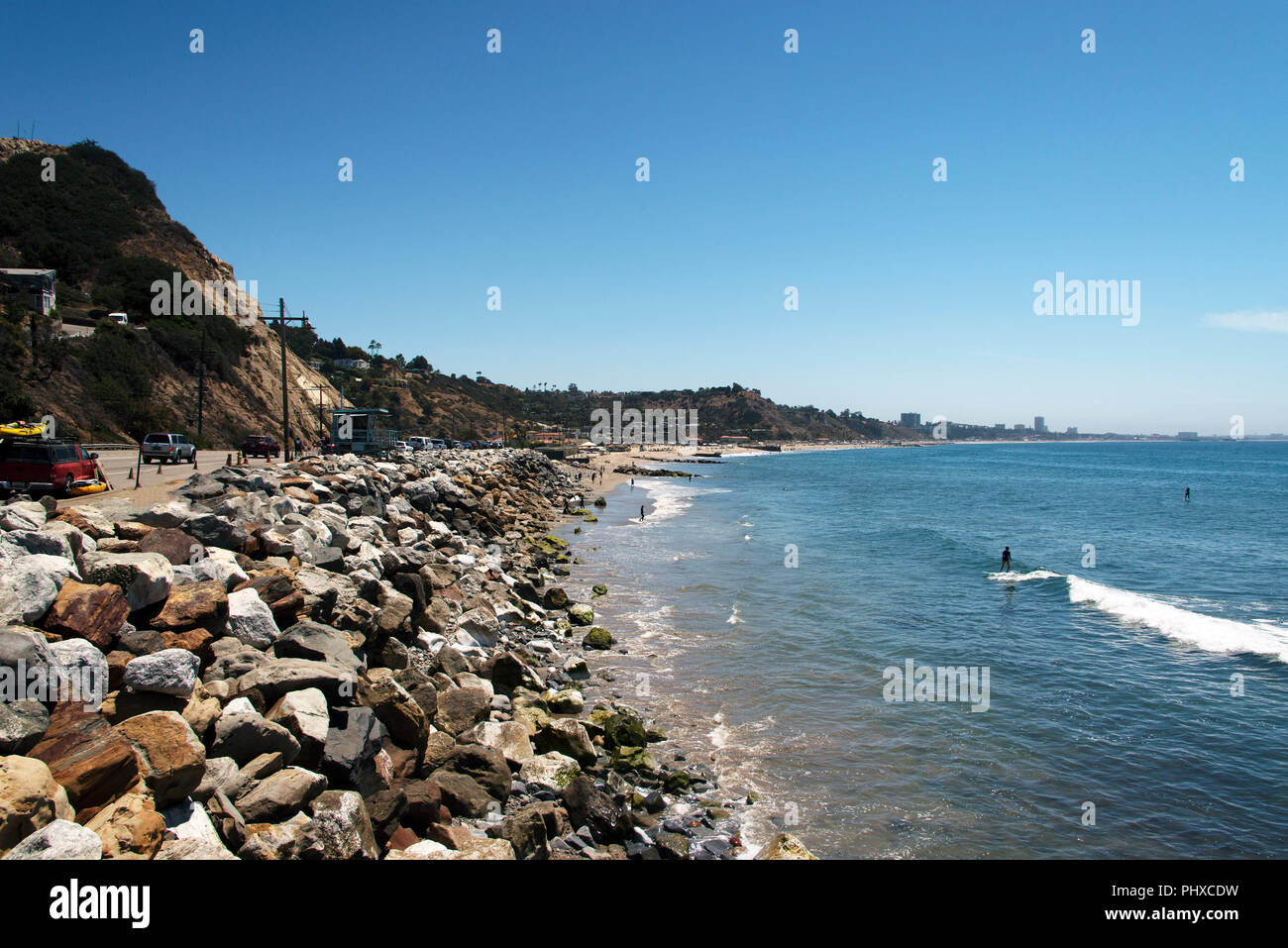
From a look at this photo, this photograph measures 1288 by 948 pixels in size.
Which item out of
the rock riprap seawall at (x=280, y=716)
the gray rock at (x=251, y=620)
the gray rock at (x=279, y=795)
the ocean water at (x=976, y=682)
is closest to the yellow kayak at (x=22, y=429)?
the rock riprap seawall at (x=280, y=716)

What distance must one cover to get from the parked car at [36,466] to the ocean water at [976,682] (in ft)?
43.8

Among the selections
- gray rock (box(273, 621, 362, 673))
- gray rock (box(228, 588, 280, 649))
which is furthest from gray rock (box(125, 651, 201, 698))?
gray rock (box(273, 621, 362, 673))

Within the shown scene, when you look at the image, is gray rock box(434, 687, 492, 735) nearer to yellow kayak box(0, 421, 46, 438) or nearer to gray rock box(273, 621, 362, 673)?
Answer: gray rock box(273, 621, 362, 673)

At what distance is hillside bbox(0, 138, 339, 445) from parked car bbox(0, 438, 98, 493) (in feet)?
72.3

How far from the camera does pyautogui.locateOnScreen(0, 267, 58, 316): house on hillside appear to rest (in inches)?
1779

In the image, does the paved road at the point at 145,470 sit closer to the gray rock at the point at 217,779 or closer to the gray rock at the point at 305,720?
the gray rock at the point at 305,720

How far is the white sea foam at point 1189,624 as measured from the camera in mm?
18312

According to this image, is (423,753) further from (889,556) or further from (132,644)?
(889,556)

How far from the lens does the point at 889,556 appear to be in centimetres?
3142

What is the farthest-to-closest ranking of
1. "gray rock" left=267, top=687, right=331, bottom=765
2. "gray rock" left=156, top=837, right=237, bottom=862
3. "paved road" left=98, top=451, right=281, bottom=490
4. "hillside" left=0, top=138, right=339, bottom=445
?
1. "hillside" left=0, top=138, right=339, bottom=445
2. "paved road" left=98, top=451, right=281, bottom=490
3. "gray rock" left=267, top=687, right=331, bottom=765
4. "gray rock" left=156, top=837, right=237, bottom=862

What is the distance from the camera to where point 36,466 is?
15594 mm

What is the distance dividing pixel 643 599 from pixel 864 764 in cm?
1139
